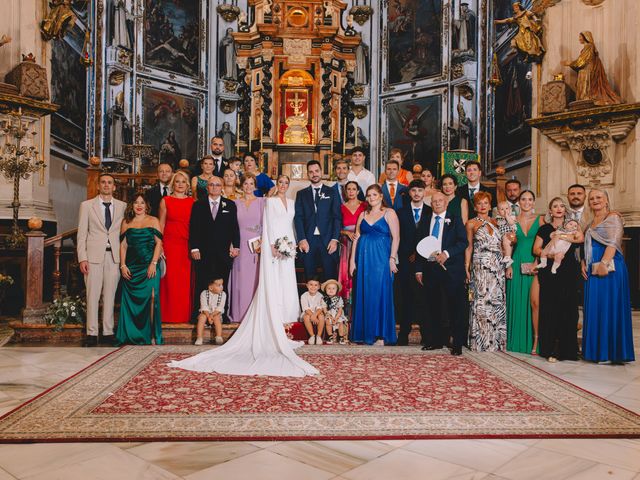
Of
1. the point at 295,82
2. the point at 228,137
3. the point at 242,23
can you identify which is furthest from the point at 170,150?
the point at 242,23

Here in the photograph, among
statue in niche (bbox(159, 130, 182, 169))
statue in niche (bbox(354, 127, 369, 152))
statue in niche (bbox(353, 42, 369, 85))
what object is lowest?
statue in niche (bbox(159, 130, 182, 169))

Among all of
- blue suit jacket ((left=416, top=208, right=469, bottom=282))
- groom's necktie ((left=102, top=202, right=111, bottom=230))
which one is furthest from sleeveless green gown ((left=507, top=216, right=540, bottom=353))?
groom's necktie ((left=102, top=202, right=111, bottom=230))

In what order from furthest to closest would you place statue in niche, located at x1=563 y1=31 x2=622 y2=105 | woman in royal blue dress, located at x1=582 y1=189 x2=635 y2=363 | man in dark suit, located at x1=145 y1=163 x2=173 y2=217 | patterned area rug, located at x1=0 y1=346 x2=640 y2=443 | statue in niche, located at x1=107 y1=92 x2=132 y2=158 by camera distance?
statue in niche, located at x1=107 y1=92 x2=132 y2=158 → statue in niche, located at x1=563 y1=31 x2=622 y2=105 → man in dark suit, located at x1=145 y1=163 x2=173 y2=217 → woman in royal blue dress, located at x1=582 y1=189 x2=635 y2=363 → patterned area rug, located at x1=0 y1=346 x2=640 y2=443

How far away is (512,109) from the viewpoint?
1238cm

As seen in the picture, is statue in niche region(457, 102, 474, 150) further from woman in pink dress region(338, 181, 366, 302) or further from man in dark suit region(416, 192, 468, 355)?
man in dark suit region(416, 192, 468, 355)

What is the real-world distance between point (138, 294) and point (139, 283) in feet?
0.39

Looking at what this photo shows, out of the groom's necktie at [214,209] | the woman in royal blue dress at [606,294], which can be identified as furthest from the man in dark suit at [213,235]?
the woman in royal blue dress at [606,294]

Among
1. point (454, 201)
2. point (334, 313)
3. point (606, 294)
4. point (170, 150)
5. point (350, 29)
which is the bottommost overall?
point (334, 313)

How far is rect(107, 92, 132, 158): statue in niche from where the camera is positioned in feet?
44.6

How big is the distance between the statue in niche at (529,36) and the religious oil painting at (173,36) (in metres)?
9.85

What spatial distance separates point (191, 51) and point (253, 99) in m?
2.59

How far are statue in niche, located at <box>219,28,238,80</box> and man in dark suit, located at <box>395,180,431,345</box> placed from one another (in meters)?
12.6

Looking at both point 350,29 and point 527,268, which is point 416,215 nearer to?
point 527,268

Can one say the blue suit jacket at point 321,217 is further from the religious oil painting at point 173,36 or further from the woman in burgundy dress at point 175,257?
the religious oil painting at point 173,36
